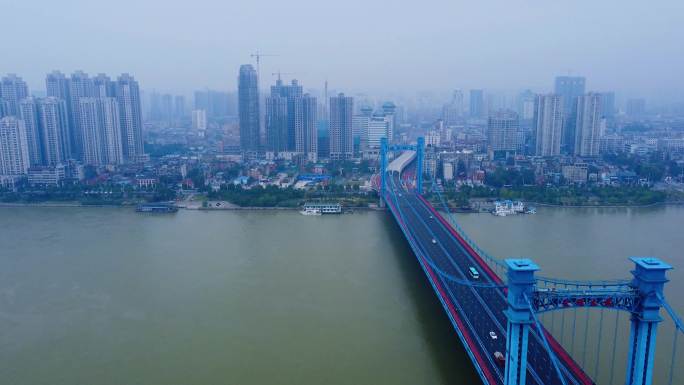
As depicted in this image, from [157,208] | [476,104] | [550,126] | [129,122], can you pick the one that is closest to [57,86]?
[129,122]

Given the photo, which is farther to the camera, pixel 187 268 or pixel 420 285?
pixel 187 268

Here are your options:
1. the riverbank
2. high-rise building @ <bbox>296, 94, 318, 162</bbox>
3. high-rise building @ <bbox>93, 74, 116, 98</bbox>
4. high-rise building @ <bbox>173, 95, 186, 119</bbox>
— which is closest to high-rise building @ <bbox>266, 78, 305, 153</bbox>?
high-rise building @ <bbox>296, 94, 318, 162</bbox>

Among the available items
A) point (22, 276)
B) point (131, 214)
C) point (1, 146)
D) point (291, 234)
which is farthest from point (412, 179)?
point (1, 146)

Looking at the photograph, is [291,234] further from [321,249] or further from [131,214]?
[131,214]

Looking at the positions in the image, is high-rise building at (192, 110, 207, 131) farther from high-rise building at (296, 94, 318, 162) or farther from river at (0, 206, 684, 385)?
river at (0, 206, 684, 385)

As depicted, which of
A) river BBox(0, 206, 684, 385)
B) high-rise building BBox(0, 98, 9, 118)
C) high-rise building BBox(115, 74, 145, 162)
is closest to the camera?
river BBox(0, 206, 684, 385)

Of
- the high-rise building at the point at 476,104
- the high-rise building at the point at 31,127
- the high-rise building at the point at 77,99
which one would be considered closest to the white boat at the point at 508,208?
the high-rise building at the point at 31,127

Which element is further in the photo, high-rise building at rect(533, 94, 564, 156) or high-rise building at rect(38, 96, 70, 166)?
high-rise building at rect(533, 94, 564, 156)
